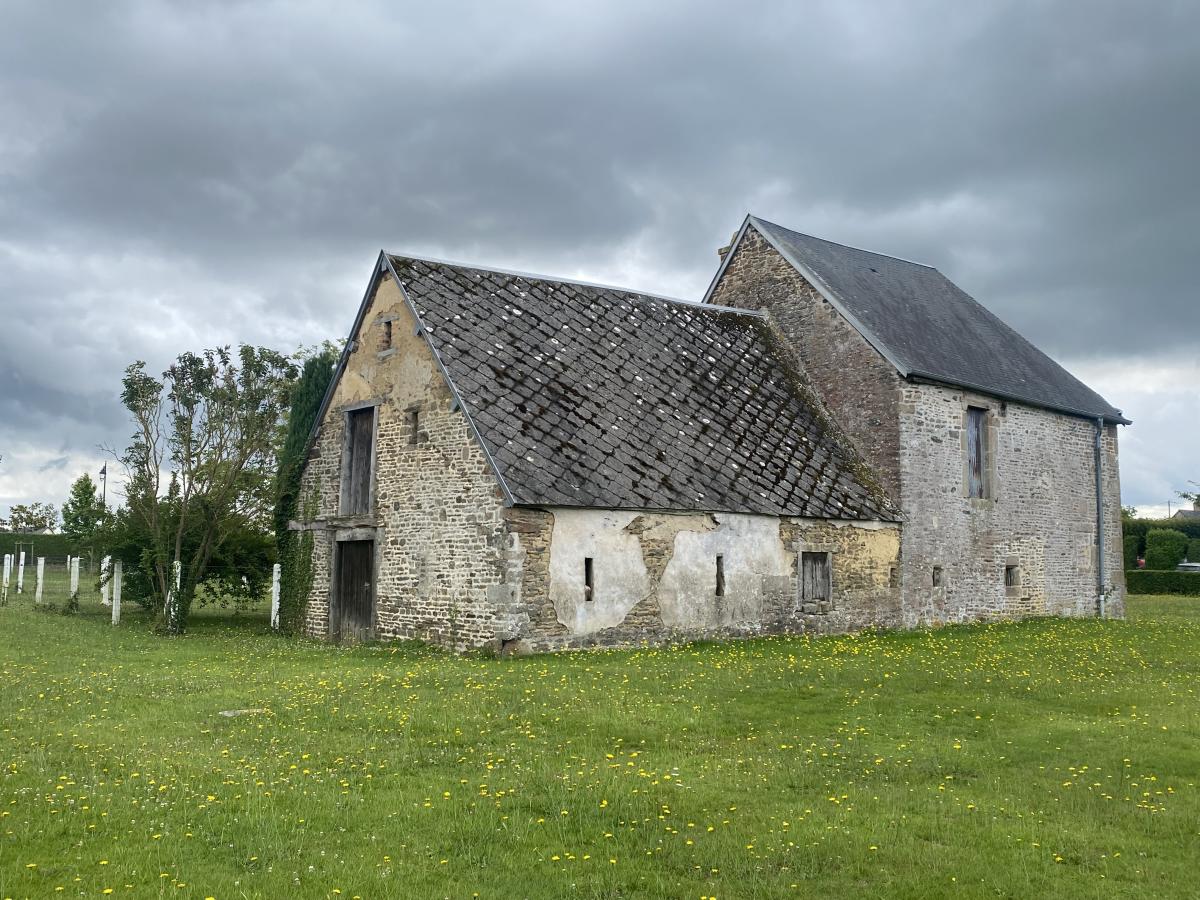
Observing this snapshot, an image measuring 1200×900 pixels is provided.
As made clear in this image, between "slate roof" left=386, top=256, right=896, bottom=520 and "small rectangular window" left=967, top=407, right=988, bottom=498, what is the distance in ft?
10.2

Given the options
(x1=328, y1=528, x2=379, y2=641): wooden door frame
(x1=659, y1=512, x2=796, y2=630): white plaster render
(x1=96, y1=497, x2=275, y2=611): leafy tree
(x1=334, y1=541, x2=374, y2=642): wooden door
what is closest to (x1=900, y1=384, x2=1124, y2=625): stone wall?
(x1=659, y1=512, x2=796, y2=630): white plaster render

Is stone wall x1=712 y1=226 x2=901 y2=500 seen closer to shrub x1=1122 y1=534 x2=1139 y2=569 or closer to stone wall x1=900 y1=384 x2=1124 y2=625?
stone wall x1=900 y1=384 x2=1124 y2=625

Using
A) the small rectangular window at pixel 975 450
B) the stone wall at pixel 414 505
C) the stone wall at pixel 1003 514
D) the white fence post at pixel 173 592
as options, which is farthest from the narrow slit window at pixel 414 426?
the small rectangular window at pixel 975 450

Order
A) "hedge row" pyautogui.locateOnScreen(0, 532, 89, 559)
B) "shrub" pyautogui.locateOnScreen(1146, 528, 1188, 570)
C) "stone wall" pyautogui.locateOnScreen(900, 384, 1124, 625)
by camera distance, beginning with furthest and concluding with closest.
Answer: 1. "hedge row" pyautogui.locateOnScreen(0, 532, 89, 559)
2. "shrub" pyautogui.locateOnScreen(1146, 528, 1188, 570)
3. "stone wall" pyautogui.locateOnScreen(900, 384, 1124, 625)

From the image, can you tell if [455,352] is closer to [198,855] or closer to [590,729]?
[590,729]

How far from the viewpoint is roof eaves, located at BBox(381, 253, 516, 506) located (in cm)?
1568

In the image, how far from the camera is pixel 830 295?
22.8 meters

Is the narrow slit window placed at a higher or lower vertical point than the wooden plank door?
higher

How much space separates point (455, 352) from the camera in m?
17.5

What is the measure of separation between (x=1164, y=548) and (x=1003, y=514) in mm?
29375

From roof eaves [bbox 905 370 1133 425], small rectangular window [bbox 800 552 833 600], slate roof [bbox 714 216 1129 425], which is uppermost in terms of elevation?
slate roof [bbox 714 216 1129 425]

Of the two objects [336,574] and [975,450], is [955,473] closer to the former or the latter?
[975,450]

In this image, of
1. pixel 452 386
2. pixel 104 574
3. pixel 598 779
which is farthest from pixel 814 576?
pixel 104 574

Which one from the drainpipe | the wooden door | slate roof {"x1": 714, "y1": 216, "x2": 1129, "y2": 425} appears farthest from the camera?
the drainpipe
